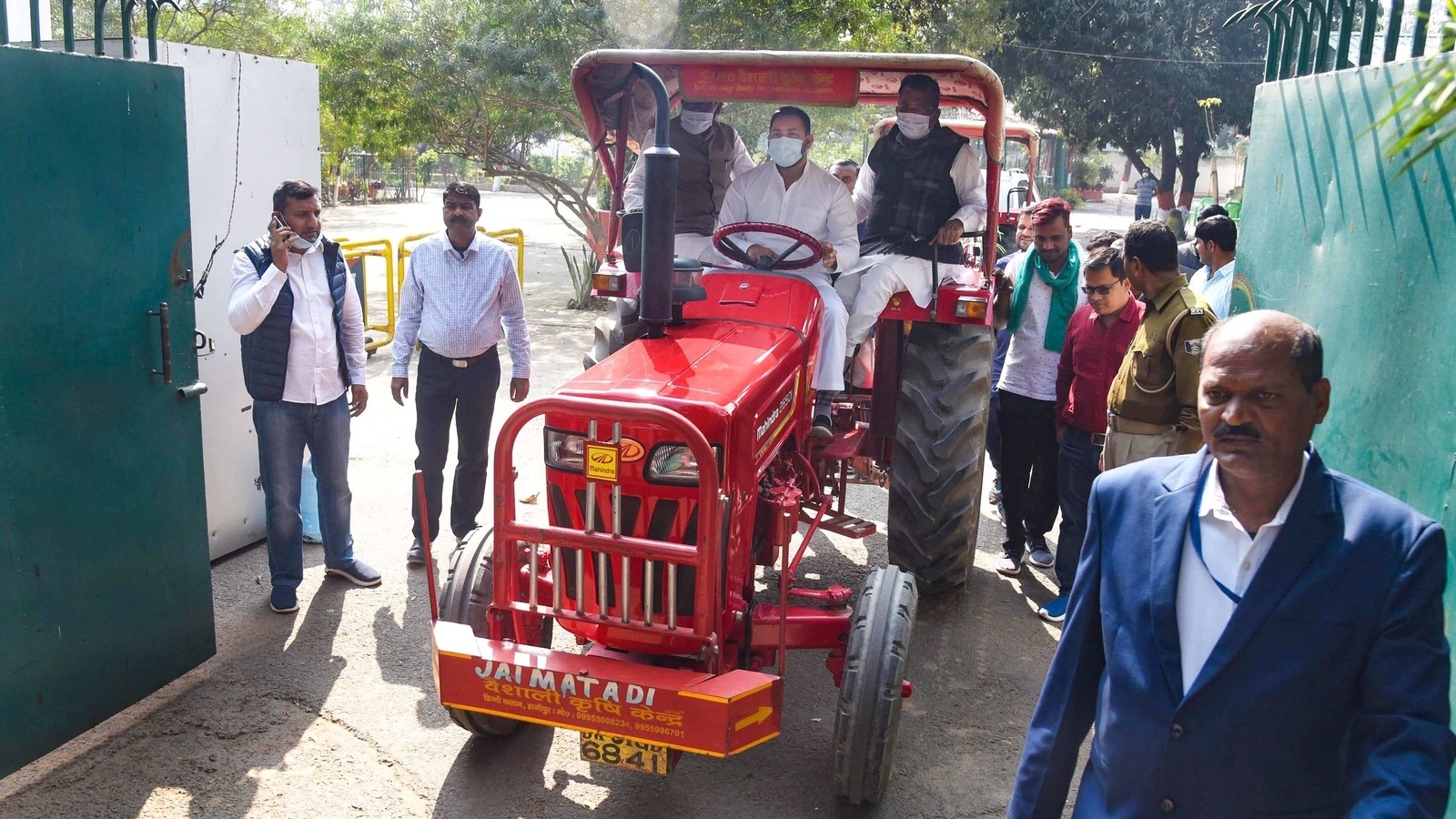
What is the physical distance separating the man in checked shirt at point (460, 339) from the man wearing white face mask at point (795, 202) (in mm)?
1262

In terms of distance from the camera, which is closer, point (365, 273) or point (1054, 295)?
point (1054, 295)

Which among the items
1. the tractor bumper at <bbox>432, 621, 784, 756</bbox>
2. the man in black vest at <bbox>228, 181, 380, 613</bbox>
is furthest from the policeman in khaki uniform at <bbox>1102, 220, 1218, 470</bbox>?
the man in black vest at <bbox>228, 181, 380, 613</bbox>

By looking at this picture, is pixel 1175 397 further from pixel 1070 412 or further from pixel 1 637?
pixel 1 637

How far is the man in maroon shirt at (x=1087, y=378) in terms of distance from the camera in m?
5.14

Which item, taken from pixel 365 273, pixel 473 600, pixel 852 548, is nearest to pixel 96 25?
pixel 473 600

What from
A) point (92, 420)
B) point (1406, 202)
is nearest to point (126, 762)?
point (92, 420)

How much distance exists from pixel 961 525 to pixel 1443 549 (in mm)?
3505

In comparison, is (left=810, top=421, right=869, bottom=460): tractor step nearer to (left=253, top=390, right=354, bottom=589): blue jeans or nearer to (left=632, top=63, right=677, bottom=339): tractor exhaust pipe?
(left=632, top=63, right=677, bottom=339): tractor exhaust pipe

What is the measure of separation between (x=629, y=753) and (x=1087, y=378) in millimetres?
3005

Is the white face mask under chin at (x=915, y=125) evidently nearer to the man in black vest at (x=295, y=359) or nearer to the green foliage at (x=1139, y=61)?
the man in black vest at (x=295, y=359)

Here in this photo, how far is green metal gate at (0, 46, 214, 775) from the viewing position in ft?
12.2

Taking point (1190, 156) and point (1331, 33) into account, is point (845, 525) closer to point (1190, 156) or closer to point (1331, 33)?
point (1331, 33)

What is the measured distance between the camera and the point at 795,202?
5348 mm

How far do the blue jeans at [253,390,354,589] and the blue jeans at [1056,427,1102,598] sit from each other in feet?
11.6
